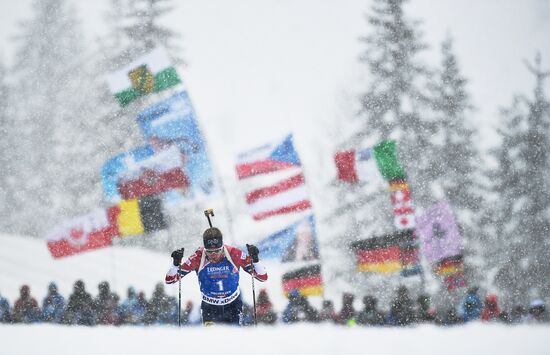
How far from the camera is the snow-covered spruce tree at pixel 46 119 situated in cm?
2886

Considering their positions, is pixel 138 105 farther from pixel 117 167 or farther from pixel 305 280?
pixel 305 280

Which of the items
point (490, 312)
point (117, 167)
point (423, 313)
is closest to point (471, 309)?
point (490, 312)

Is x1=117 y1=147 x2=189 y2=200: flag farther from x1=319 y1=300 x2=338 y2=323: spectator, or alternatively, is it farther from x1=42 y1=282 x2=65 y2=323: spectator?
x1=319 y1=300 x2=338 y2=323: spectator

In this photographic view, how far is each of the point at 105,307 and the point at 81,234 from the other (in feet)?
6.82

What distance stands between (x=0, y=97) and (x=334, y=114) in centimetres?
1967

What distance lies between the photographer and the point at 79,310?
12.6 metres

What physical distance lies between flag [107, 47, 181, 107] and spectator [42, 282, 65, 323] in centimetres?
605

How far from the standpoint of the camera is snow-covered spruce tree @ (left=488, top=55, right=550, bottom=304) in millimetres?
21922

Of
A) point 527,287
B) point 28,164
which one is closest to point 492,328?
point 527,287

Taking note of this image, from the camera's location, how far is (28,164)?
30.2m

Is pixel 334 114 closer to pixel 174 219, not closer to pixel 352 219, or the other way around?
pixel 352 219

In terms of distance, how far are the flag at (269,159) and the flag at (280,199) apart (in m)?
0.49

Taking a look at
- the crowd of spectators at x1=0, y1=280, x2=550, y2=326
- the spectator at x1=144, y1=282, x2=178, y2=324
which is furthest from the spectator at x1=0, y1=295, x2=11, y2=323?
the spectator at x1=144, y1=282, x2=178, y2=324

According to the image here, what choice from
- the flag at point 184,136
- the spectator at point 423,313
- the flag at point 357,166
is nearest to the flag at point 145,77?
the flag at point 184,136
